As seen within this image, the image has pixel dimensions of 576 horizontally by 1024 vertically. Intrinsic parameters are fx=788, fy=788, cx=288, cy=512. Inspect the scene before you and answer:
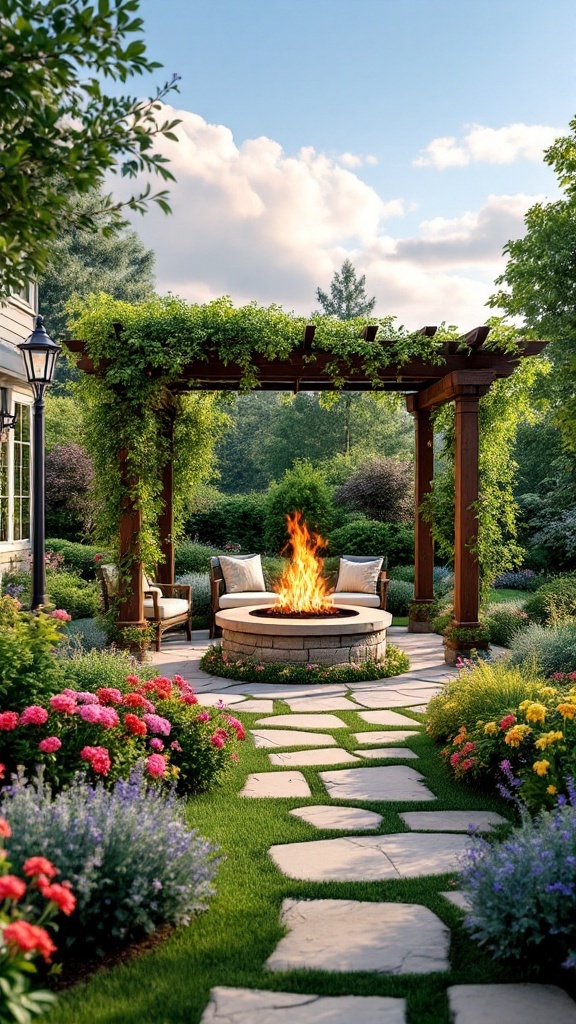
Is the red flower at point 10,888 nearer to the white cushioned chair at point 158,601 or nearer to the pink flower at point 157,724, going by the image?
the pink flower at point 157,724

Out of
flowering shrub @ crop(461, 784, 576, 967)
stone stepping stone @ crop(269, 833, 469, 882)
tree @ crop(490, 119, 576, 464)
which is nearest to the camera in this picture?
flowering shrub @ crop(461, 784, 576, 967)

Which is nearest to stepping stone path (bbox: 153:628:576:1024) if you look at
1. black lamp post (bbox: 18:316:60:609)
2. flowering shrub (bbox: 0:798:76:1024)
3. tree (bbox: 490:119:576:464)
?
flowering shrub (bbox: 0:798:76:1024)

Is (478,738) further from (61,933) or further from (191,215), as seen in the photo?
→ (191,215)

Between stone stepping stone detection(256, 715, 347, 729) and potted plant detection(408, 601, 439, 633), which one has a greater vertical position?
potted plant detection(408, 601, 439, 633)

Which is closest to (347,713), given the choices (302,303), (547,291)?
(547,291)

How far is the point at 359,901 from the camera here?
2.79 metres

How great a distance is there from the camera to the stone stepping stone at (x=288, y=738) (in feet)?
16.7

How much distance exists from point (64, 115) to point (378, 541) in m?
11.8

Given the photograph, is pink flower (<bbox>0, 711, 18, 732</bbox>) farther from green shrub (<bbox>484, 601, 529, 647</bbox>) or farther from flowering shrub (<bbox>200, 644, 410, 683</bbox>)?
green shrub (<bbox>484, 601, 529, 647</bbox>)

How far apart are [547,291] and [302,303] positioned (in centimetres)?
2076

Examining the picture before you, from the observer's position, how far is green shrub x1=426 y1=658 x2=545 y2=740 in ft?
14.6

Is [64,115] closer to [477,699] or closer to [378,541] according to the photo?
[477,699]

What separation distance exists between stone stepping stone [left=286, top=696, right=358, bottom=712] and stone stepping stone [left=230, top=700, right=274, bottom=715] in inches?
6.4

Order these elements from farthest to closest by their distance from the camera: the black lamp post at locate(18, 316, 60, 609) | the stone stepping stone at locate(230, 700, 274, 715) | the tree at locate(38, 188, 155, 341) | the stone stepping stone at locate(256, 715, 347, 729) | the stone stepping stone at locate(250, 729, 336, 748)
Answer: the tree at locate(38, 188, 155, 341) → the black lamp post at locate(18, 316, 60, 609) → the stone stepping stone at locate(230, 700, 274, 715) → the stone stepping stone at locate(256, 715, 347, 729) → the stone stepping stone at locate(250, 729, 336, 748)
